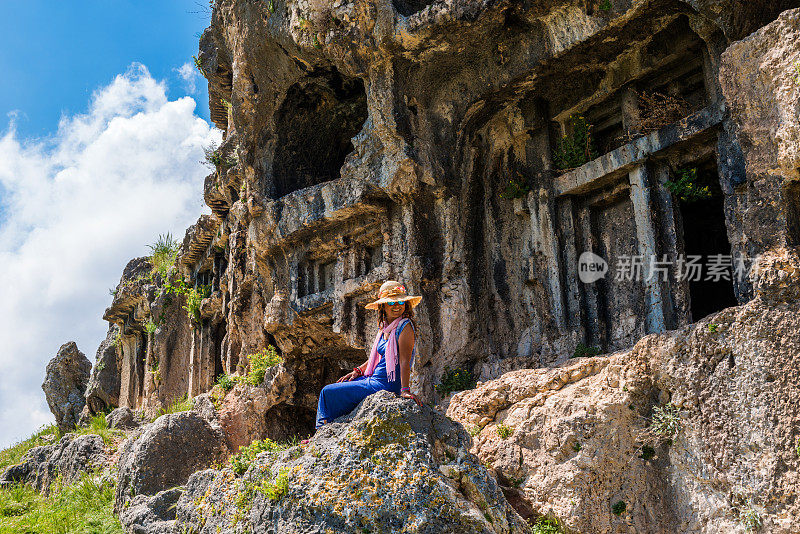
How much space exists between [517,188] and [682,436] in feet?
18.0

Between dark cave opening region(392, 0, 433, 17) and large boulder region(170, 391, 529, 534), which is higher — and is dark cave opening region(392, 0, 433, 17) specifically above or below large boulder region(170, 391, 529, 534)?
above

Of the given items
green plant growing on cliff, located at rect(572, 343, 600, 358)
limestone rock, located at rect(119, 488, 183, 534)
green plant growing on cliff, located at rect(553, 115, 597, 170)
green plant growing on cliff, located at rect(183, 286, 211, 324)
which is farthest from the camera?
green plant growing on cliff, located at rect(183, 286, 211, 324)

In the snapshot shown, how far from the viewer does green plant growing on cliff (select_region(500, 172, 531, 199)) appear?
40.4ft

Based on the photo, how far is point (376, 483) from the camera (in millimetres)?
6773

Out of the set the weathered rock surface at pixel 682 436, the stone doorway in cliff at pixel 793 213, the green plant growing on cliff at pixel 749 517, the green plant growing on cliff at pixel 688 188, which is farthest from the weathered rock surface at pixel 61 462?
the stone doorway in cliff at pixel 793 213

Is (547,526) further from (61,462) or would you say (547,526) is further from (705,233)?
(61,462)

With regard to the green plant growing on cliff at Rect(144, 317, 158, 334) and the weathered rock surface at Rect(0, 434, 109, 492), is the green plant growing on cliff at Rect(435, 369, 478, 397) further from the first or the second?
the green plant growing on cliff at Rect(144, 317, 158, 334)

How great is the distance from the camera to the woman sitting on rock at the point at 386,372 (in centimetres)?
758

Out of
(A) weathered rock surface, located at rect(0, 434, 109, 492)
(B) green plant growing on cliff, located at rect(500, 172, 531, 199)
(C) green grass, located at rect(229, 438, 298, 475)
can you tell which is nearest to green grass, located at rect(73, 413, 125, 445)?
(A) weathered rock surface, located at rect(0, 434, 109, 492)

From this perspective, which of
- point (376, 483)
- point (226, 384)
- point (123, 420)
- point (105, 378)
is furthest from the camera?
point (105, 378)

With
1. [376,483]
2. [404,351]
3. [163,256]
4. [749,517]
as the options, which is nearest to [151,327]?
[163,256]

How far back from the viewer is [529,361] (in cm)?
1115

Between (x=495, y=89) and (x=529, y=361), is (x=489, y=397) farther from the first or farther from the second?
(x=495, y=89)

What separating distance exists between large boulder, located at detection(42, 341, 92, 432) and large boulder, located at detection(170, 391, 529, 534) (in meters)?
19.2
